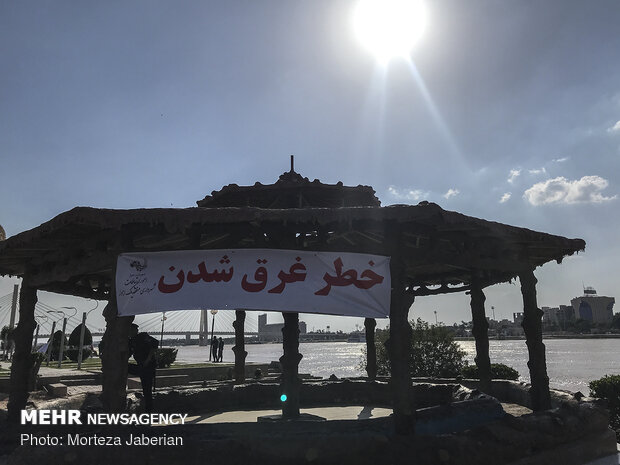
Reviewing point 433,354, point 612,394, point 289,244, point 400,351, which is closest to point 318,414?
point 400,351

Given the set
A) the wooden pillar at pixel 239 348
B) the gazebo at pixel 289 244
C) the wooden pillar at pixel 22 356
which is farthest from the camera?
the wooden pillar at pixel 239 348

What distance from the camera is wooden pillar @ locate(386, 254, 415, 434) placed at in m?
7.56

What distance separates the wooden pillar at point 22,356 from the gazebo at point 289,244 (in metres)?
0.02

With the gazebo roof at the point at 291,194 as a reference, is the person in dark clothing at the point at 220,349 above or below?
below

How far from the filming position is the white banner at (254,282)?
26.1ft

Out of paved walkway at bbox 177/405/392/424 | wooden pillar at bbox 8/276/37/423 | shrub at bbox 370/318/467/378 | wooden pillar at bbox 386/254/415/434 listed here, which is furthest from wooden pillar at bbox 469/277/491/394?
wooden pillar at bbox 8/276/37/423

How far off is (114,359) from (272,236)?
354cm

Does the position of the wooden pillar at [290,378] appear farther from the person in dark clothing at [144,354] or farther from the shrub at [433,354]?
the shrub at [433,354]

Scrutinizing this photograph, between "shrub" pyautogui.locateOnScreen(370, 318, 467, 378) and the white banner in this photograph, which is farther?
"shrub" pyautogui.locateOnScreen(370, 318, 467, 378)

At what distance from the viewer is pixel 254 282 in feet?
26.4

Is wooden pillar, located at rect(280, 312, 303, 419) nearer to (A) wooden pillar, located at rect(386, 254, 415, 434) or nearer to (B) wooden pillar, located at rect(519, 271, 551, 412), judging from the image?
(A) wooden pillar, located at rect(386, 254, 415, 434)

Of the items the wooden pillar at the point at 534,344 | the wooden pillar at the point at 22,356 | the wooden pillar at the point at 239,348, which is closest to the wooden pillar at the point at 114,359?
the wooden pillar at the point at 22,356

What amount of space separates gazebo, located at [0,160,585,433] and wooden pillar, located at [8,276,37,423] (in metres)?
0.02

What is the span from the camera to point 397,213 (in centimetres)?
775
